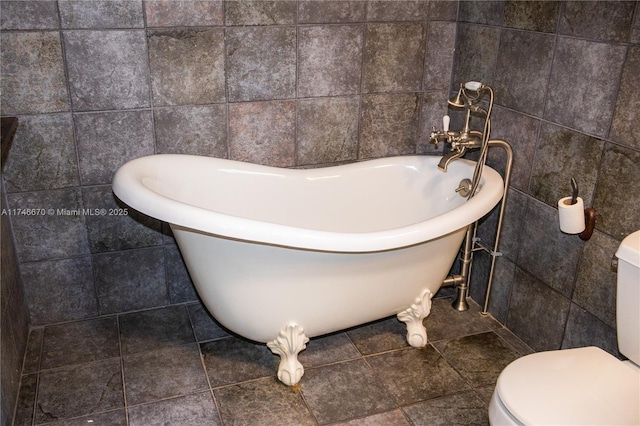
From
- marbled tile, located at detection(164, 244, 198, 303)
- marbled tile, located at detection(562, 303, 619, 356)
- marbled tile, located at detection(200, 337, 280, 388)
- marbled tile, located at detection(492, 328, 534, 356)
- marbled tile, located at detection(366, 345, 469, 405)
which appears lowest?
marbled tile, located at detection(200, 337, 280, 388)

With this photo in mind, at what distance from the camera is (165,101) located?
2.20m

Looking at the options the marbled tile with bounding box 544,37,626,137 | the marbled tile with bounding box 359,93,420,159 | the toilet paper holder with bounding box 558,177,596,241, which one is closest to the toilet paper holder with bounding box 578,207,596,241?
the toilet paper holder with bounding box 558,177,596,241

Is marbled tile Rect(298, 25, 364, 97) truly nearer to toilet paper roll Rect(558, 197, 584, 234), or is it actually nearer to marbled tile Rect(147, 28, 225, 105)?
marbled tile Rect(147, 28, 225, 105)

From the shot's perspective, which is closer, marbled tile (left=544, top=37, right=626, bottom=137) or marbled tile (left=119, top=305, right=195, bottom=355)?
marbled tile (left=544, top=37, right=626, bottom=137)

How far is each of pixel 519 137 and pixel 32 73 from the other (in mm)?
1716

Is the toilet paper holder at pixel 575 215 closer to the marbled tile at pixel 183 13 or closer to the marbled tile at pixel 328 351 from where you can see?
the marbled tile at pixel 328 351

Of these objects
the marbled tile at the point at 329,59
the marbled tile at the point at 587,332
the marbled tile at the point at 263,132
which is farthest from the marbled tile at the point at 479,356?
the marbled tile at the point at 329,59

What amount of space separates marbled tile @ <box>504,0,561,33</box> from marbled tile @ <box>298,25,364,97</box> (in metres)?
0.55

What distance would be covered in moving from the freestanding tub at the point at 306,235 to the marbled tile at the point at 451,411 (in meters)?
0.30

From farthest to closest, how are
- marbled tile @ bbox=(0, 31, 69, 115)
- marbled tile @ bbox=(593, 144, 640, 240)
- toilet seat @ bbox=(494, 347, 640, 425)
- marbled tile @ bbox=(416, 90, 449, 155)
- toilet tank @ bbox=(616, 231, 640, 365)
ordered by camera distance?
marbled tile @ bbox=(416, 90, 449, 155)
marbled tile @ bbox=(0, 31, 69, 115)
marbled tile @ bbox=(593, 144, 640, 240)
toilet tank @ bbox=(616, 231, 640, 365)
toilet seat @ bbox=(494, 347, 640, 425)

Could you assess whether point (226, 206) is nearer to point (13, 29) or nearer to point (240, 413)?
point (240, 413)

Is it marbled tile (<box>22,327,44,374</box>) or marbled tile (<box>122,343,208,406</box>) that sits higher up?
marbled tile (<box>122,343,208,406</box>)

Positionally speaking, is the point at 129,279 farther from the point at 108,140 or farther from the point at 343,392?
the point at 343,392

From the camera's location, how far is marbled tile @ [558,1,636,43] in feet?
5.72
